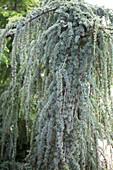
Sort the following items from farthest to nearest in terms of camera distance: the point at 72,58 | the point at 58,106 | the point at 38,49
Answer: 1. the point at 38,49
2. the point at 72,58
3. the point at 58,106

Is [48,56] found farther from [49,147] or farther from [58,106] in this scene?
[49,147]

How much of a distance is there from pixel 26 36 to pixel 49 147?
0.84 metres

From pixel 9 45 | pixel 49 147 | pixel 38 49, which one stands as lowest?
pixel 49 147

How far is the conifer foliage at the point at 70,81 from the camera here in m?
1.41

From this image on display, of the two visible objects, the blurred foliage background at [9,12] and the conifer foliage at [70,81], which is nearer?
the conifer foliage at [70,81]

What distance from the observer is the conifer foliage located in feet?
4.61

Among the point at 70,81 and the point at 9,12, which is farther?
the point at 9,12

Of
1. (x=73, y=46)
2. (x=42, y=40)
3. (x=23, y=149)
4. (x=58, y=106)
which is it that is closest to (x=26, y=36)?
(x=42, y=40)

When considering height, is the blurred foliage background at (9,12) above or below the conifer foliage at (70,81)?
above

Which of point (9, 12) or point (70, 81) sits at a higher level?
point (9, 12)

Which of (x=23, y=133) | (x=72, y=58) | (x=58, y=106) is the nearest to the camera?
(x=58, y=106)

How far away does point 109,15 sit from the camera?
193 centimetres

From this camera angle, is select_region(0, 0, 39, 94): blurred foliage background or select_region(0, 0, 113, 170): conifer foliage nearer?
select_region(0, 0, 113, 170): conifer foliage

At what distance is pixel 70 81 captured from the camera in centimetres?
145
